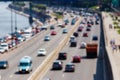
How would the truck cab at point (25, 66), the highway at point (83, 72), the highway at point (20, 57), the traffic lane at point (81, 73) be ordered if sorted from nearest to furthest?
the highway at point (83, 72) < the traffic lane at point (81, 73) < the highway at point (20, 57) < the truck cab at point (25, 66)

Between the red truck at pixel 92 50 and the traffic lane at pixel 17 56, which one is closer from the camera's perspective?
the traffic lane at pixel 17 56

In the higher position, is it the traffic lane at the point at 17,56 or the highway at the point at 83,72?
the highway at the point at 83,72

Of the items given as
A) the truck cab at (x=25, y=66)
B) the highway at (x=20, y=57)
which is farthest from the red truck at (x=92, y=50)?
the truck cab at (x=25, y=66)

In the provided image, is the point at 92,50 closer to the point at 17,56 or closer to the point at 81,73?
the point at 17,56

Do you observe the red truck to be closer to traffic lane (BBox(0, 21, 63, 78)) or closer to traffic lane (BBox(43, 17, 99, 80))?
traffic lane (BBox(43, 17, 99, 80))

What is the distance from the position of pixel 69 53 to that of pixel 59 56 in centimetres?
905

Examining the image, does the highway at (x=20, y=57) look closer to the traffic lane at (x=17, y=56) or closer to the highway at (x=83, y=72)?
the traffic lane at (x=17, y=56)

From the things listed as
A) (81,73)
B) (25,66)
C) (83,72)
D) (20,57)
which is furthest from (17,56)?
(81,73)

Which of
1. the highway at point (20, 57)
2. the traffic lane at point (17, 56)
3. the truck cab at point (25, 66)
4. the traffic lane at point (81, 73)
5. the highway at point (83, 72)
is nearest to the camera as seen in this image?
the highway at point (83, 72)

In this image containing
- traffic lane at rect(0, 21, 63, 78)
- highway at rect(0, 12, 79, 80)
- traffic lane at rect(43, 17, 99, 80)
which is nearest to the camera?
traffic lane at rect(43, 17, 99, 80)

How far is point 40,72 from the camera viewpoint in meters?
52.8

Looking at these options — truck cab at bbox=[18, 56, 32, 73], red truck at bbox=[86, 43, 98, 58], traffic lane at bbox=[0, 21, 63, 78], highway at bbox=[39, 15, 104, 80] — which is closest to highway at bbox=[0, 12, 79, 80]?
traffic lane at bbox=[0, 21, 63, 78]

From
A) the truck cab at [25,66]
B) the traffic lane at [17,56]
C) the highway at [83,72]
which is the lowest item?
the traffic lane at [17,56]

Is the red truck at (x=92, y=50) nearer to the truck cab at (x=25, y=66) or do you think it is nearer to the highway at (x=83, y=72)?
the highway at (x=83, y=72)
